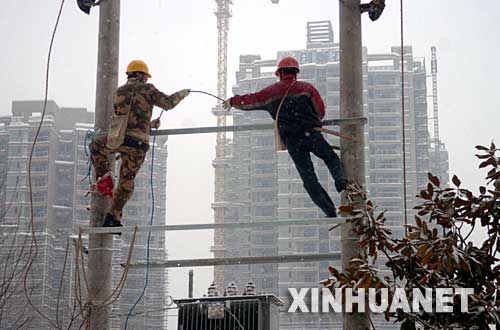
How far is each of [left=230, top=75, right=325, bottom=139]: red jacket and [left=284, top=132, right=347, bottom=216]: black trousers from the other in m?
0.08

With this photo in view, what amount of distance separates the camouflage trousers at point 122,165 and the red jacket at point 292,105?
34.1 inches

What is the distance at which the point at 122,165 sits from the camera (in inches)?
263

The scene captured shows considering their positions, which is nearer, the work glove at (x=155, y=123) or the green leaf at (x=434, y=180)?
the green leaf at (x=434, y=180)

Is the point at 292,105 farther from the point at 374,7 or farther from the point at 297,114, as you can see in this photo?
the point at 374,7

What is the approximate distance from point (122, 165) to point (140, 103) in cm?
49

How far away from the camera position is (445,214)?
4.34 m

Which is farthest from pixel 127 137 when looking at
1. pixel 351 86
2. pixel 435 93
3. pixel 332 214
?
pixel 435 93

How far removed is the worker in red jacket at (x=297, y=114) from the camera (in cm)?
647

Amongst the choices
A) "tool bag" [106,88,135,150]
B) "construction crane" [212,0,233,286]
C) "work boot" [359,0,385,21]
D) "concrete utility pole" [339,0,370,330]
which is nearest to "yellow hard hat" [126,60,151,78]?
"tool bag" [106,88,135,150]

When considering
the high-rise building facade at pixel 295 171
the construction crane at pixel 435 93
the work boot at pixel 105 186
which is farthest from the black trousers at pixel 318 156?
the construction crane at pixel 435 93

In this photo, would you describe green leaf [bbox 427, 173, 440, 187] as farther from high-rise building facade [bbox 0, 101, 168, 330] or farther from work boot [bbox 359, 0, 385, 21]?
high-rise building facade [bbox 0, 101, 168, 330]

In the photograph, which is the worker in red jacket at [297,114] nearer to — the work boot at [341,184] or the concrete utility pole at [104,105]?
the work boot at [341,184]

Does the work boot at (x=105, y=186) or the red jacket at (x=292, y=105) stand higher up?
the red jacket at (x=292, y=105)

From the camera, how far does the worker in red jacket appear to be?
6.47 meters
